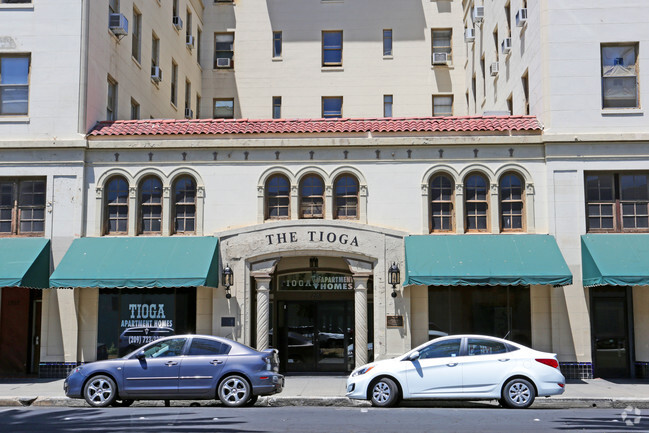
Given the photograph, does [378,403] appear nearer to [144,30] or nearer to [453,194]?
[453,194]

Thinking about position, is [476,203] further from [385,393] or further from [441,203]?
[385,393]

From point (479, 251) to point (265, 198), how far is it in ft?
19.6

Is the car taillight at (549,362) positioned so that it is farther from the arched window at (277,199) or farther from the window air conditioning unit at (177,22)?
the window air conditioning unit at (177,22)

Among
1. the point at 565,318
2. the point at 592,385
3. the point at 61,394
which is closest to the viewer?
the point at 61,394

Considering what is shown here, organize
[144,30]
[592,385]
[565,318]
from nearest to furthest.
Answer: [592,385] < [565,318] < [144,30]

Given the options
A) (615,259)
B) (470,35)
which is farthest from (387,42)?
(615,259)

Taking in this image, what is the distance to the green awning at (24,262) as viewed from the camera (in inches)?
739

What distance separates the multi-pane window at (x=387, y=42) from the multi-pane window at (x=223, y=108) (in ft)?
23.7

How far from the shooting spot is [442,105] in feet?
108

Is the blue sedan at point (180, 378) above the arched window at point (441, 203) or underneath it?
underneath

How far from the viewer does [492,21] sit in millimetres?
27375

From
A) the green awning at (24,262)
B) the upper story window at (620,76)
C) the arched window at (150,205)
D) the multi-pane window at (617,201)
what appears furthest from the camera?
the arched window at (150,205)

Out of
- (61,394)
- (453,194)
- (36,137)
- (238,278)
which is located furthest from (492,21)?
(61,394)

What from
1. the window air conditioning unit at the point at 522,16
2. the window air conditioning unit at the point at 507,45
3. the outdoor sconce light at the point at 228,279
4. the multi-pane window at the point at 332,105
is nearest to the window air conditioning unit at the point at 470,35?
the window air conditioning unit at the point at 507,45
